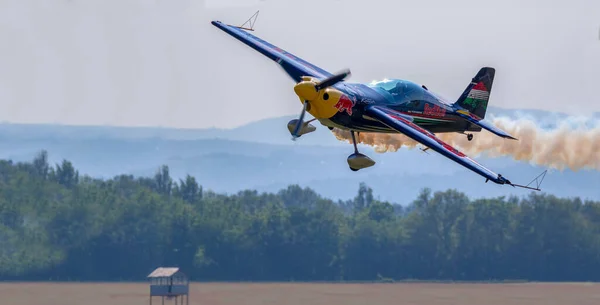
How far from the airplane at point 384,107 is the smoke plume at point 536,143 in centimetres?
484

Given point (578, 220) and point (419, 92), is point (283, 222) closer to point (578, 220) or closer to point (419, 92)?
point (578, 220)

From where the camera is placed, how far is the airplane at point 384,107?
49531 mm

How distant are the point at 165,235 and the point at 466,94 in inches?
5457

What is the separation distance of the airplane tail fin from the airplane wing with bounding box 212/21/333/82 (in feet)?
23.2

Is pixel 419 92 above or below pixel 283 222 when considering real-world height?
below

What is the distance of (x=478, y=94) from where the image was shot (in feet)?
189

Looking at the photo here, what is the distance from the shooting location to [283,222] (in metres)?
196

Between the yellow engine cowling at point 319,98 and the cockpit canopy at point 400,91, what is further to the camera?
the cockpit canopy at point 400,91

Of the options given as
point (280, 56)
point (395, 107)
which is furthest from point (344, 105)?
point (280, 56)

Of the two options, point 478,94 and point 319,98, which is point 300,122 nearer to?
point 319,98
